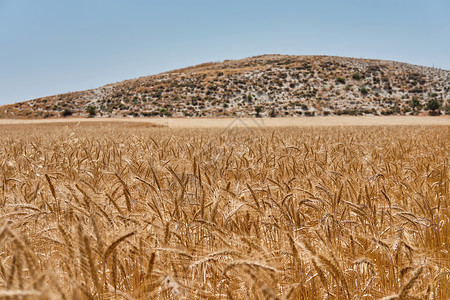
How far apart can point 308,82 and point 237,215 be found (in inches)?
2713

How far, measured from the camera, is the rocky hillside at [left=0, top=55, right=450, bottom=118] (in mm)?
54688

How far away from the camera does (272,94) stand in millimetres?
61906

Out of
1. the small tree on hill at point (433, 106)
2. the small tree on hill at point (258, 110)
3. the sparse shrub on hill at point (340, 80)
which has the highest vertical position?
Answer: the sparse shrub on hill at point (340, 80)

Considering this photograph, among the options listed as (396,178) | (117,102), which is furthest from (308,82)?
(396,178)

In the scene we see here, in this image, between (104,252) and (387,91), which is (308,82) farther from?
(104,252)

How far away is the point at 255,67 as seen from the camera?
2950 inches

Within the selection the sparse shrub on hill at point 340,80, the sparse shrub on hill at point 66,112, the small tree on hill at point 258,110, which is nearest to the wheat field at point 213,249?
the small tree on hill at point 258,110

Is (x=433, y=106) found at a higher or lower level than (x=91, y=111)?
lower

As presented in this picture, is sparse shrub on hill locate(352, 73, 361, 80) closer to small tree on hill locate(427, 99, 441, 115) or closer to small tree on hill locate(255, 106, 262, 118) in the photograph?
small tree on hill locate(427, 99, 441, 115)

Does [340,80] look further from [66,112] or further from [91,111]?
[66,112]

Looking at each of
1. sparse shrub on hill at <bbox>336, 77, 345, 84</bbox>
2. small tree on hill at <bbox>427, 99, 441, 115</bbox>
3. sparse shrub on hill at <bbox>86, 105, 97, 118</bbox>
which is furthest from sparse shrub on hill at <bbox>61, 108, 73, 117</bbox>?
small tree on hill at <bbox>427, 99, 441, 115</bbox>

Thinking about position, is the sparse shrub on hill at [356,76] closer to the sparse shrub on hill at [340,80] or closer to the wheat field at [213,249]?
the sparse shrub on hill at [340,80]

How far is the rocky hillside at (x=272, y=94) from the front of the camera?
5469 centimetres

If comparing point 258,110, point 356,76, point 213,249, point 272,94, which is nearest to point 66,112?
point 258,110
